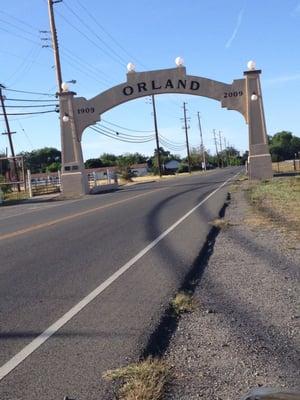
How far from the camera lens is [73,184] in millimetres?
39594

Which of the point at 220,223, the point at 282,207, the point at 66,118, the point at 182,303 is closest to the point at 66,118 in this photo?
the point at 66,118

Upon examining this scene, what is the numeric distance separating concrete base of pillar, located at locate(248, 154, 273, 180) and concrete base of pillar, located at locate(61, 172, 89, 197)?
11324 millimetres

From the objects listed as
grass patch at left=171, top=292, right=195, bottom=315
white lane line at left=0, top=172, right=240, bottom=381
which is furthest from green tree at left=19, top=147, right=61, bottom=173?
grass patch at left=171, top=292, right=195, bottom=315

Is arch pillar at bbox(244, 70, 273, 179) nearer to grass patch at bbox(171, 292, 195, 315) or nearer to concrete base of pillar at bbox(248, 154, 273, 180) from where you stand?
concrete base of pillar at bbox(248, 154, 273, 180)

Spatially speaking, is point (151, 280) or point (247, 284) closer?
point (247, 284)

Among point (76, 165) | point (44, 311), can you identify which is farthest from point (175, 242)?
point (76, 165)

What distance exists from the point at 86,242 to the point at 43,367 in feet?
24.9

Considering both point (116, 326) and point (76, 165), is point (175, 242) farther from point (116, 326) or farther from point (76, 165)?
point (76, 165)

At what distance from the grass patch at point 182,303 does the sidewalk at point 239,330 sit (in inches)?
4.3

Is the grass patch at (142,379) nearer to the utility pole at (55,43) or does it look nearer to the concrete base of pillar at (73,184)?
the concrete base of pillar at (73,184)

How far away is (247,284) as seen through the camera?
7730 millimetres

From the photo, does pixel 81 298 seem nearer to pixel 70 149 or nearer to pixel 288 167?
pixel 70 149

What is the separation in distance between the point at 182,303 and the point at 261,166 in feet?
108

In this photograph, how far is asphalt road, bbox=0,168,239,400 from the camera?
473 cm
